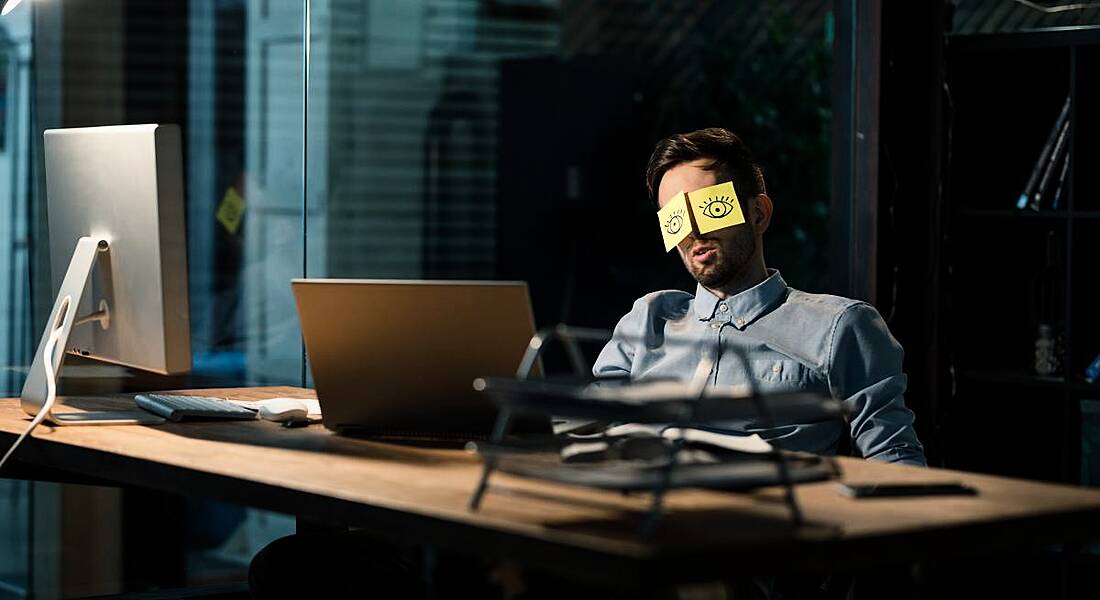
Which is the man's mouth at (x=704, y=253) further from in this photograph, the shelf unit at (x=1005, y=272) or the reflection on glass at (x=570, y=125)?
the reflection on glass at (x=570, y=125)

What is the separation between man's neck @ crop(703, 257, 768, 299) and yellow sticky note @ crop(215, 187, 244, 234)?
82.6 inches

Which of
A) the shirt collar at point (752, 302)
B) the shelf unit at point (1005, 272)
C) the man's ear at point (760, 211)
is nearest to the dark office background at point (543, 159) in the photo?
the shelf unit at point (1005, 272)

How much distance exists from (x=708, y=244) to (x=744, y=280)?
0.09 m

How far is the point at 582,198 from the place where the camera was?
518cm

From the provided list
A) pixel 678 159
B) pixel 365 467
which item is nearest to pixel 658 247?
pixel 678 159

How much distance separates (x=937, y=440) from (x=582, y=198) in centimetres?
182

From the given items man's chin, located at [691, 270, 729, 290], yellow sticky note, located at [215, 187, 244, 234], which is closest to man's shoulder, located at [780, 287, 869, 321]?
man's chin, located at [691, 270, 729, 290]

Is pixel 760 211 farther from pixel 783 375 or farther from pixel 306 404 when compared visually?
pixel 306 404

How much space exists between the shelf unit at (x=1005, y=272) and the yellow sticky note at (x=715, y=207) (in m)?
1.58

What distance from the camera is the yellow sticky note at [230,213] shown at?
4.23 meters

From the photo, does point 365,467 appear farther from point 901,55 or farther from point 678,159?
point 901,55

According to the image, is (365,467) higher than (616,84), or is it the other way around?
(616,84)

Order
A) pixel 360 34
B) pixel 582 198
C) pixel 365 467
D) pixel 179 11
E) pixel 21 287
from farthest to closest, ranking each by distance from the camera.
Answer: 1. pixel 582 198
2. pixel 360 34
3. pixel 179 11
4. pixel 21 287
5. pixel 365 467

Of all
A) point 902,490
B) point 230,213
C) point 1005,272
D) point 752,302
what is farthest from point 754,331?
point 230,213
